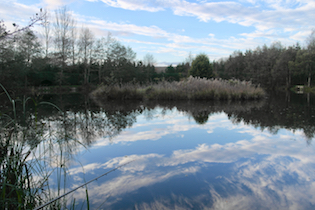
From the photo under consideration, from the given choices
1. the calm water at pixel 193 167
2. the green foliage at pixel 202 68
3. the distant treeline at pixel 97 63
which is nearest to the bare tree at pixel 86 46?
the distant treeline at pixel 97 63

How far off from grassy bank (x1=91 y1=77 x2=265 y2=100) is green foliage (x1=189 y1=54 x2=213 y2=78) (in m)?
11.5

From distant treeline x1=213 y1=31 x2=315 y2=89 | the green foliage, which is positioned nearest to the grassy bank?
the green foliage

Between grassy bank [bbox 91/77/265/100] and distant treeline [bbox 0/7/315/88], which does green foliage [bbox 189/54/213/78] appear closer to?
distant treeline [bbox 0/7/315/88]

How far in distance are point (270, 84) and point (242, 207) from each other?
108ft

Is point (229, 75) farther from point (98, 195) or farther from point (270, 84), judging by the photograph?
point (98, 195)

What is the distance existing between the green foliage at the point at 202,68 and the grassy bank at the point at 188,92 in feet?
37.7

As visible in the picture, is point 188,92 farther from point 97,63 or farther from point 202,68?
point 97,63

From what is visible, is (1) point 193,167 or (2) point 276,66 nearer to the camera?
(1) point 193,167

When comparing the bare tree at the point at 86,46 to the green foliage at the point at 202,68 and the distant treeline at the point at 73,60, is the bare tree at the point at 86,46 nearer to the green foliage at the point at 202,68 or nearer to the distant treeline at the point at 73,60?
the distant treeline at the point at 73,60

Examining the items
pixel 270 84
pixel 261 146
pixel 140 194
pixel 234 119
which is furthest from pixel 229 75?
pixel 140 194

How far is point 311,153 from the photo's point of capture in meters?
3.23

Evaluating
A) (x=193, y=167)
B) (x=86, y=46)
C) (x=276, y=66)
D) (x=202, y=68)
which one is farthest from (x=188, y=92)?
(x=276, y=66)

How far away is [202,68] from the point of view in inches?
930

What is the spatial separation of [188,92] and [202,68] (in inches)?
521
